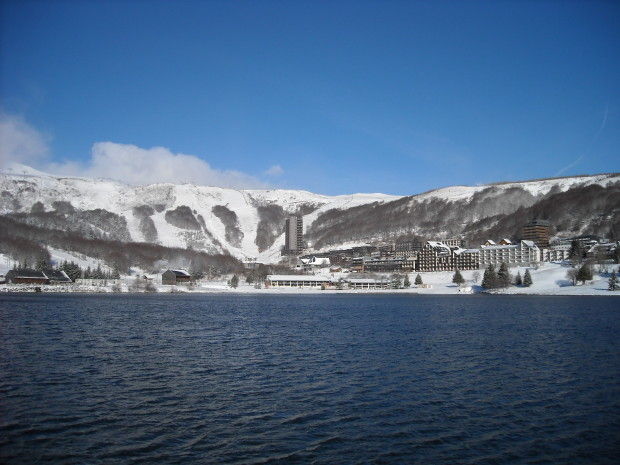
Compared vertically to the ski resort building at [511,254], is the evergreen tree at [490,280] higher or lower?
lower

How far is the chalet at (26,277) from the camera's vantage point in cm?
12750

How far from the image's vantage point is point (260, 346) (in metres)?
31.2

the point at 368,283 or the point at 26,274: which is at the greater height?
the point at 26,274

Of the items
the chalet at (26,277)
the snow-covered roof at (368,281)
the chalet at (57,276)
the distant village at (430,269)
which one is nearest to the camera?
the distant village at (430,269)

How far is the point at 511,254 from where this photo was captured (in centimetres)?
15975

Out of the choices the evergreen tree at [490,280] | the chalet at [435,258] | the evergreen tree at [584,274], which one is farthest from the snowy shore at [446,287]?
the chalet at [435,258]

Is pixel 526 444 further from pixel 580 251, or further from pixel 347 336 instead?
pixel 580 251

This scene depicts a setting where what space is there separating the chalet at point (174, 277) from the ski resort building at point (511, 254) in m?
87.9

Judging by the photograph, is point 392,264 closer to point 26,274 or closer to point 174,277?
point 174,277

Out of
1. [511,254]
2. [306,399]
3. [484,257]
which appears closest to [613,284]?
[511,254]

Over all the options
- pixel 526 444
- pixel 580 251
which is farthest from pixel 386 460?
pixel 580 251

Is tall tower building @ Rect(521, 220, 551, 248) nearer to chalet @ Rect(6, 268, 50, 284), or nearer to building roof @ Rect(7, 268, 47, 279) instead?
→ chalet @ Rect(6, 268, 50, 284)

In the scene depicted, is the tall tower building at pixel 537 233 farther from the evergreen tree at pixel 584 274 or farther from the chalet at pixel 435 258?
the evergreen tree at pixel 584 274

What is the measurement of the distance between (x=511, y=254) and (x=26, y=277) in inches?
5046
